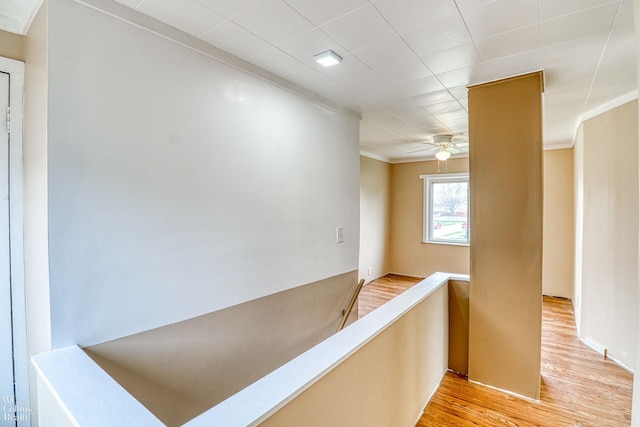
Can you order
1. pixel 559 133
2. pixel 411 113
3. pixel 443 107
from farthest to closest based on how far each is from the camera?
pixel 559 133 → pixel 411 113 → pixel 443 107

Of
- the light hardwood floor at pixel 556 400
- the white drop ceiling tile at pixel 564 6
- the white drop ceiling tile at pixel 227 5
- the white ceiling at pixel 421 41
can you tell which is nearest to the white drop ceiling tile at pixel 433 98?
the white ceiling at pixel 421 41

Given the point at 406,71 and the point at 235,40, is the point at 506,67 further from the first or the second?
the point at 235,40

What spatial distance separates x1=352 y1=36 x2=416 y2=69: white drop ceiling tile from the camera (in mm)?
1781

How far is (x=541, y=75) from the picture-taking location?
2150mm

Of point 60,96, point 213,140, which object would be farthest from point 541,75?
point 60,96

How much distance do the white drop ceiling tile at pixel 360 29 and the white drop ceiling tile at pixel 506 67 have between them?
0.83 meters

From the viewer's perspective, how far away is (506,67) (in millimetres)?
2070

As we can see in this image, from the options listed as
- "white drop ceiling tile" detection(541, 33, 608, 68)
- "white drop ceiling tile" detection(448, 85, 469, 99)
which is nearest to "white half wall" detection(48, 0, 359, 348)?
"white drop ceiling tile" detection(448, 85, 469, 99)

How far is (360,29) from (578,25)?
3.78ft

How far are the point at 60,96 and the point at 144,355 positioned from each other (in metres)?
1.25

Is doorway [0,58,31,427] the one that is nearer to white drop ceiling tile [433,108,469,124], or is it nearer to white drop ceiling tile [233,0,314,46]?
white drop ceiling tile [233,0,314,46]

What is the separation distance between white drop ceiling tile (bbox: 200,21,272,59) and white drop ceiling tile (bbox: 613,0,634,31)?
1.80 meters

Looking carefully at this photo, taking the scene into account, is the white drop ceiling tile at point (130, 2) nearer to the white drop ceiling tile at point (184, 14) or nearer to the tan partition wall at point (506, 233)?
the white drop ceiling tile at point (184, 14)

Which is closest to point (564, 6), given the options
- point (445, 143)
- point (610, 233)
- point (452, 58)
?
point (452, 58)
